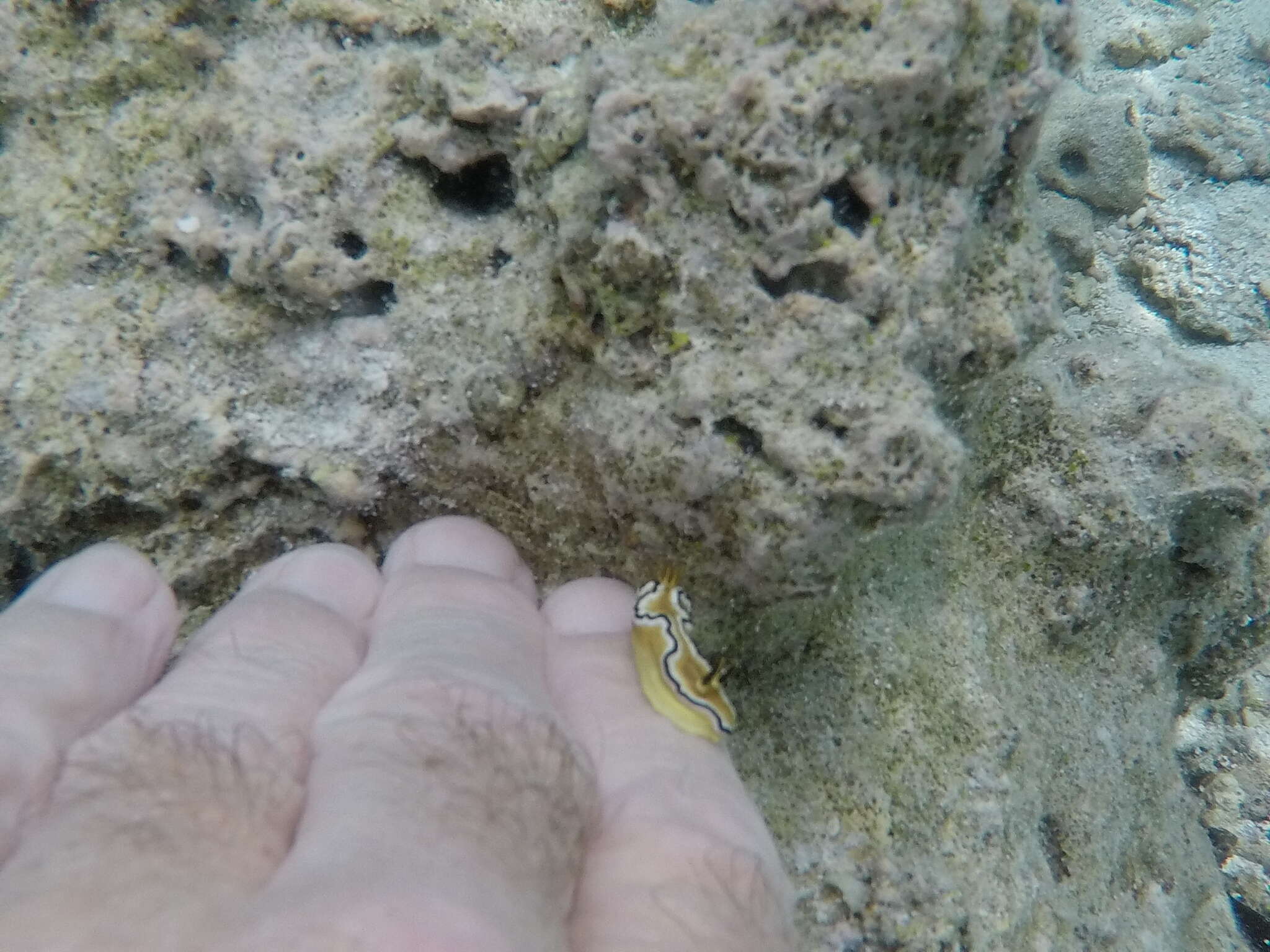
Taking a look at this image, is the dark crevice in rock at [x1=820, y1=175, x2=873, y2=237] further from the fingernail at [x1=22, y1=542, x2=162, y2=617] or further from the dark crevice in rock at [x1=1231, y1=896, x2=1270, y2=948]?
the dark crevice in rock at [x1=1231, y1=896, x2=1270, y2=948]

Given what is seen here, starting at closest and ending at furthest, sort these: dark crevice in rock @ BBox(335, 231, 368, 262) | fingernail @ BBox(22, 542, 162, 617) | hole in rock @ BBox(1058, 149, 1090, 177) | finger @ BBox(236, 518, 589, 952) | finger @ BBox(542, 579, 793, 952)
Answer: finger @ BBox(236, 518, 589, 952) → finger @ BBox(542, 579, 793, 952) → fingernail @ BBox(22, 542, 162, 617) → dark crevice in rock @ BBox(335, 231, 368, 262) → hole in rock @ BBox(1058, 149, 1090, 177)

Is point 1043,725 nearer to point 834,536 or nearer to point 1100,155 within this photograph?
point 834,536

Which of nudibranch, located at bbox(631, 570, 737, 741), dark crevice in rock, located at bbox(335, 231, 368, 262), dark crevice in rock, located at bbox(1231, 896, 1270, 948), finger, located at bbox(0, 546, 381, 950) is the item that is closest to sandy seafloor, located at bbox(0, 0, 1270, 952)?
dark crevice in rock, located at bbox(335, 231, 368, 262)

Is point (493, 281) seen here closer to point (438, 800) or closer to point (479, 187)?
point (479, 187)

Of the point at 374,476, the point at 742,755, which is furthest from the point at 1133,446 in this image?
the point at 374,476

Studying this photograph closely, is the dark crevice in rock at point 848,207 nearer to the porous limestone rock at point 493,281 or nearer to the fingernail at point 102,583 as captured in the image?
the porous limestone rock at point 493,281

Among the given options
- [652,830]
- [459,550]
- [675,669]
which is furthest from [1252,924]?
[459,550]
